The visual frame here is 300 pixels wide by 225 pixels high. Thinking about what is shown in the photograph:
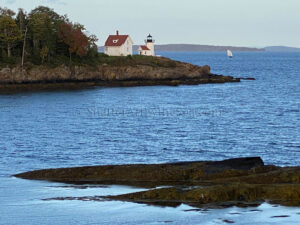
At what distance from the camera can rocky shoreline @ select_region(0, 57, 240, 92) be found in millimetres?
96938

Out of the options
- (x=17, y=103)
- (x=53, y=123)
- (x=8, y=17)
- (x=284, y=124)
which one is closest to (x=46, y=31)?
(x=8, y=17)

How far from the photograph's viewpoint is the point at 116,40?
132 metres

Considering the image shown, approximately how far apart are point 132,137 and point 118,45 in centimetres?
8258

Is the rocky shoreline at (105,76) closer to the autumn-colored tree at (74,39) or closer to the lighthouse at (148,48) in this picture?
the autumn-colored tree at (74,39)

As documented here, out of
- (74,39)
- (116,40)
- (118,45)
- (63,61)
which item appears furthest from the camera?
(116,40)

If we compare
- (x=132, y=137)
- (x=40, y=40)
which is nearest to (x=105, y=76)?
(x=40, y=40)

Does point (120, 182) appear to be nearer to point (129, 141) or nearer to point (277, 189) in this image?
point (277, 189)

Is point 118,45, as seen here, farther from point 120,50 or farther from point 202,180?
point 202,180

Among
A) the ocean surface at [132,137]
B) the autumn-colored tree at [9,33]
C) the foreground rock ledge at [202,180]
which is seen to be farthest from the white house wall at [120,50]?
the foreground rock ledge at [202,180]

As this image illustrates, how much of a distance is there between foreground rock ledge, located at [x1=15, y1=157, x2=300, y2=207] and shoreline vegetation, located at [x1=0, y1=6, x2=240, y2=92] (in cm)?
7175

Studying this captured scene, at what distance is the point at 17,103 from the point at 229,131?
3545 centimetres

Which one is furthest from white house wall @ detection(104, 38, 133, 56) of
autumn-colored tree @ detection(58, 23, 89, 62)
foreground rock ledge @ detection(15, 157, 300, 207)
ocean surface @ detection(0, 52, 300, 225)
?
foreground rock ledge @ detection(15, 157, 300, 207)

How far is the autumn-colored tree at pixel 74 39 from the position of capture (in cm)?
11012

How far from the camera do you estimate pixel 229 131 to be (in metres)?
52.9
